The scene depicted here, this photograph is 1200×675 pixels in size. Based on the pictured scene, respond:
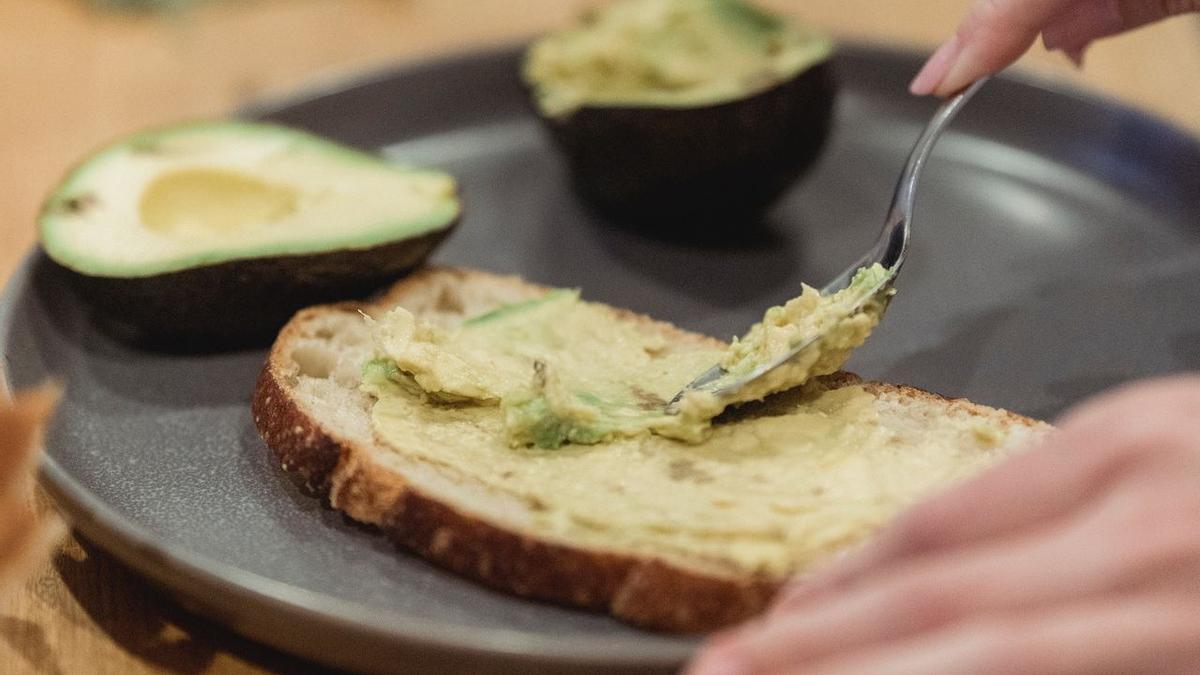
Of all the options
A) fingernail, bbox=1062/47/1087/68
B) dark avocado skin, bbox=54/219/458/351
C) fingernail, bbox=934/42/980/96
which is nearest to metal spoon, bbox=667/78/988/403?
fingernail, bbox=934/42/980/96

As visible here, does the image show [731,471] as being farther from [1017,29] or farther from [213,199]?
[213,199]

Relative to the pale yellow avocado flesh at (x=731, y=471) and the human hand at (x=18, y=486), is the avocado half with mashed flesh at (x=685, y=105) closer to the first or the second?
the pale yellow avocado flesh at (x=731, y=471)

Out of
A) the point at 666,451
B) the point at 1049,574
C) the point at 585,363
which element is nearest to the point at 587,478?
the point at 666,451

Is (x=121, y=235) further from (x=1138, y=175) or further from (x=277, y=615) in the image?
(x=1138, y=175)

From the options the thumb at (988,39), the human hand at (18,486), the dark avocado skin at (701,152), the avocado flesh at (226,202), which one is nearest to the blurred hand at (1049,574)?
the human hand at (18,486)

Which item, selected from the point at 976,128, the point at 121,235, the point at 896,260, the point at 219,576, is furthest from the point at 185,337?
the point at 976,128

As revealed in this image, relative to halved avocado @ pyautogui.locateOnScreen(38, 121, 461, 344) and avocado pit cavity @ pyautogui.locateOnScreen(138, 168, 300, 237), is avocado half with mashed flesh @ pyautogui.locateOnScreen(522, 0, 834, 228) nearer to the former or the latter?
halved avocado @ pyautogui.locateOnScreen(38, 121, 461, 344)
